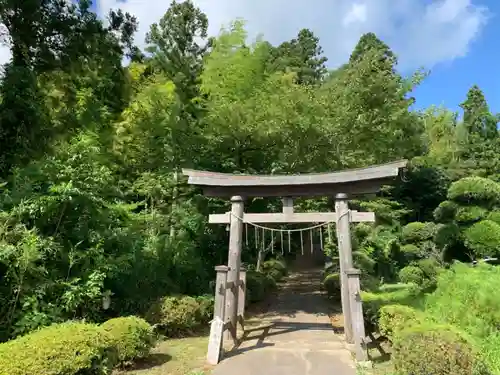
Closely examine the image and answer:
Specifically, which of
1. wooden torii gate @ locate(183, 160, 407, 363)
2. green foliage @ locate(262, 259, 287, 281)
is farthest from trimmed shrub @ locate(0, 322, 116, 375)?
green foliage @ locate(262, 259, 287, 281)

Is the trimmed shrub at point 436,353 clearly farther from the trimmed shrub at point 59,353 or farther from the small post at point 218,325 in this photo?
the trimmed shrub at point 59,353

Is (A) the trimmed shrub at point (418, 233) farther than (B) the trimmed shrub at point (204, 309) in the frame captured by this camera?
Yes

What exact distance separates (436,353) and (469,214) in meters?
8.99

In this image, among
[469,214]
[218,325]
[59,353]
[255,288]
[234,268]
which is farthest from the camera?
[255,288]

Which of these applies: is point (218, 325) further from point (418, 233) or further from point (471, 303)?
point (418, 233)

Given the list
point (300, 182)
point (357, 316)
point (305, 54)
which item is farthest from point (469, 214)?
point (305, 54)

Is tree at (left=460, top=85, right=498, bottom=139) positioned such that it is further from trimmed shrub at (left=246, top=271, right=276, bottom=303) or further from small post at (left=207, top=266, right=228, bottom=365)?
small post at (left=207, top=266, right=228, bottom=365)

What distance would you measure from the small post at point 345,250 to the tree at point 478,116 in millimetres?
20476

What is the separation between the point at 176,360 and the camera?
686 cm

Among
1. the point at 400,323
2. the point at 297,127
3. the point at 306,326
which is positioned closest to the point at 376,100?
the point at 297,127

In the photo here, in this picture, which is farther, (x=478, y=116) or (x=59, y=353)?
(x=478, y=116)

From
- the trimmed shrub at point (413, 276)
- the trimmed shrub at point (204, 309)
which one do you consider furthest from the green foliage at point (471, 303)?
the trimmed shrub at point (204, 309)

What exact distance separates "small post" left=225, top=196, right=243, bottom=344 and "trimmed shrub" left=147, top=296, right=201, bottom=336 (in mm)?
1033

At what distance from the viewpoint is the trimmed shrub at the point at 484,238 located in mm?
11773
